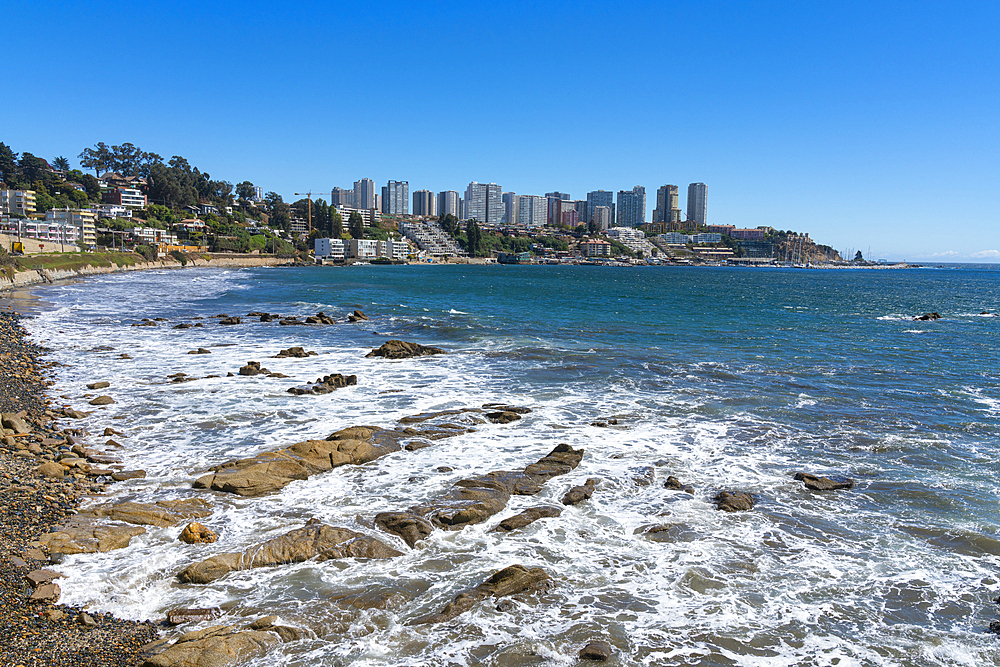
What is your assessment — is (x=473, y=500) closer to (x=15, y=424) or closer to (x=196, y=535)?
(x=196, y=535)

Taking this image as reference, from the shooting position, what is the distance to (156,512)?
9195 millimetres

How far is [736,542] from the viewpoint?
8.93 m

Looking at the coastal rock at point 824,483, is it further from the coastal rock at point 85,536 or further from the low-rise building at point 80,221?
the low-rise building at point 80,221

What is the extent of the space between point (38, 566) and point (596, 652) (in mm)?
7046

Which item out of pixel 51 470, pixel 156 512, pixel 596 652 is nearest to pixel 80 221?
pixel 51 470

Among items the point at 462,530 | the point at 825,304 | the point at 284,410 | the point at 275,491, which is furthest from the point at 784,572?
the point at 825,304

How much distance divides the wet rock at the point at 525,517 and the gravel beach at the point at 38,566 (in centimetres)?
481

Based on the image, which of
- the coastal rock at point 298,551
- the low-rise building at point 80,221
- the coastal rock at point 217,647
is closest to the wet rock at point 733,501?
the coastal rock at point 298,551

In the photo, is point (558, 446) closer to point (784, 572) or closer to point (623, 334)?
point (784, 572)

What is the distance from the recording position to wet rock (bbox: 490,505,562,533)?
30.2 feet

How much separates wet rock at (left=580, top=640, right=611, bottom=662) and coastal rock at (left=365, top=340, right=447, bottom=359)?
1846 cm

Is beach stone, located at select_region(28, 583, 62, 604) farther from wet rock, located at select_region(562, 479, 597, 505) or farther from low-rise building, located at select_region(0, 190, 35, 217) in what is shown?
low-rise building, located at select_region(0, 190, 35, 217)

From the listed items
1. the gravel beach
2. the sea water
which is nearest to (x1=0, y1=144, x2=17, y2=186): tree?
the sea water

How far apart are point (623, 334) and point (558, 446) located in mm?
20395
